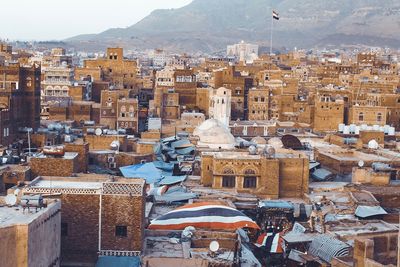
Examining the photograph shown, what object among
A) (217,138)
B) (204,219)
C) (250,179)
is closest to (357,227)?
(204,219)

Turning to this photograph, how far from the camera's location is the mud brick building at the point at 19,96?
35.3m

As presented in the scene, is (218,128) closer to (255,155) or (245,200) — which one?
(255,155)

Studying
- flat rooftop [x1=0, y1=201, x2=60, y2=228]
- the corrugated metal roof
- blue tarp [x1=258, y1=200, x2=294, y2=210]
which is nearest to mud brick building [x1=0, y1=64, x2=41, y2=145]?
blue tarp [x1=258, y1=200, x2=294, y2=210]

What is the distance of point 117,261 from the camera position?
59.2 ft

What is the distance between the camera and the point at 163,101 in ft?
161

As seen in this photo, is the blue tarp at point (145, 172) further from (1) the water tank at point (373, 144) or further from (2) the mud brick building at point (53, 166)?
(1) the water tank at point (373, 144)

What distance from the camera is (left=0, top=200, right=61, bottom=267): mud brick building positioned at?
14039 millimetres

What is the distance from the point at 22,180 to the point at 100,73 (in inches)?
1464

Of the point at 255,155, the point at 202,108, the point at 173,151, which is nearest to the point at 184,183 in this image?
the point at 255,155

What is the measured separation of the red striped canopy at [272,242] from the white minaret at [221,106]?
23.3m

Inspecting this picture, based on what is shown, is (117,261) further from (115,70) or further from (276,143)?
(115,70)

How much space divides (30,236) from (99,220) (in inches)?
155

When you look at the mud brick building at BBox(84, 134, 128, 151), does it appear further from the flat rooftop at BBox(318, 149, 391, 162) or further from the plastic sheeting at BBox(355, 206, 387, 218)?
the plastic sheeting at BBox(355, 206, 387, 218)

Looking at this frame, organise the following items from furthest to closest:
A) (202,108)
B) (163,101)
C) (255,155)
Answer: (202,108)
(163,101)
(255,155)
